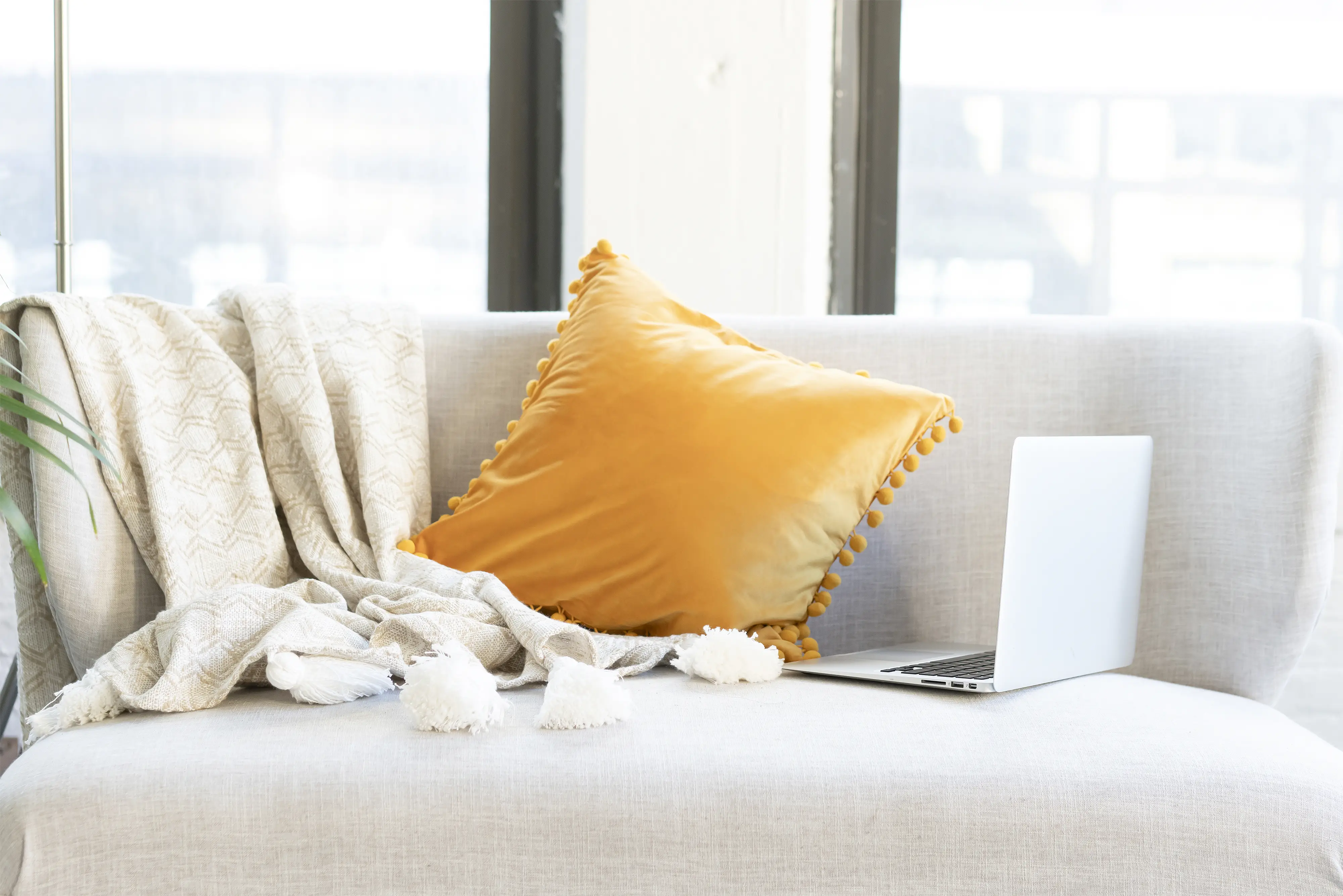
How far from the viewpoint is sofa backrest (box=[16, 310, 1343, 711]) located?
128cm

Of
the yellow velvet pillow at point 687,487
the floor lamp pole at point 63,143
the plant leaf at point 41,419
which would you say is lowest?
the yellow velvet pillow at point 687,487

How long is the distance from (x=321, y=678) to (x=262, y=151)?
1482 millimetres

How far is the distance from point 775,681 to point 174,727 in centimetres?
56

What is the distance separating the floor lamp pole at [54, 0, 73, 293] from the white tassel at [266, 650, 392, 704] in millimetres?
906

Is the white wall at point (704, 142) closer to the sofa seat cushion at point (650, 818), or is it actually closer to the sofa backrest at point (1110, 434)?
the sofa backrest at point (1110, 434)

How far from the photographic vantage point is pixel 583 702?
3.22ft

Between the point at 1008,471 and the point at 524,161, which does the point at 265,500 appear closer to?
the point at 1008,471

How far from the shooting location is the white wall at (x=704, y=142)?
207cm

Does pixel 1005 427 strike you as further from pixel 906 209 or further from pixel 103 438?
pixel 103 438

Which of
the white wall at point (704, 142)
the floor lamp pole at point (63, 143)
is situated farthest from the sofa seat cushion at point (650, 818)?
the white wall at point (704, 142)

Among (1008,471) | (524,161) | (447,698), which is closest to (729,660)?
(447,698)

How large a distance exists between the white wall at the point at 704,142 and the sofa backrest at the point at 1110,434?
545 millimetres

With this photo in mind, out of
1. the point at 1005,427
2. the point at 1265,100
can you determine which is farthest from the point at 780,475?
the point at 1265,100

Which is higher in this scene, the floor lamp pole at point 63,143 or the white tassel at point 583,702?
the floor lamp pole at point 63,143
